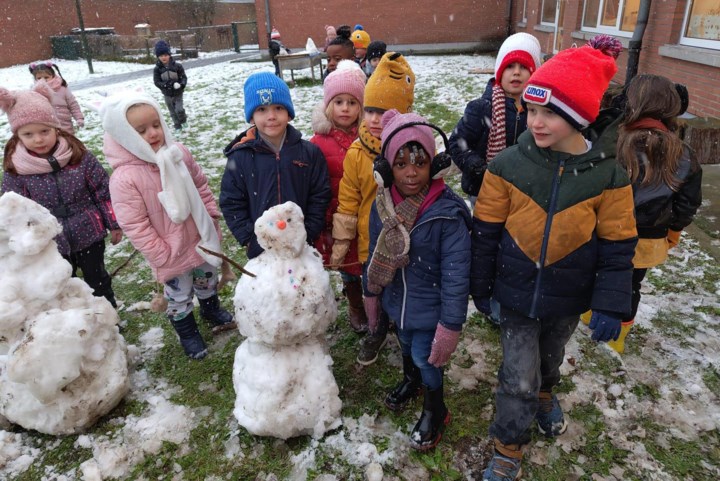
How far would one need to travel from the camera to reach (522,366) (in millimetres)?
2070

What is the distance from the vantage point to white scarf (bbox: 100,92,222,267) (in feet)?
8.41

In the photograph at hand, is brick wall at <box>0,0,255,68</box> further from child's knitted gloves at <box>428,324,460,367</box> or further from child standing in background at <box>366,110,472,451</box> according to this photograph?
child's knitted gloves at <box>428,324,460,367</box>

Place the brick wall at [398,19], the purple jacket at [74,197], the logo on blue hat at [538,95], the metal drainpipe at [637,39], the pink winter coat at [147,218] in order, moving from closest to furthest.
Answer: the logo on blue hat at [538,95] → the pink winter coat at [147,218] → the purple jacket at [74,197] → the metal drainpipe at [637,39] → the brick wall at [398,19]

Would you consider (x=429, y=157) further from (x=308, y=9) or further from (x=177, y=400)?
(x=308, y=9)

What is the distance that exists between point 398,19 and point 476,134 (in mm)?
19118

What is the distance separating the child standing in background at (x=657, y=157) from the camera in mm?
2430

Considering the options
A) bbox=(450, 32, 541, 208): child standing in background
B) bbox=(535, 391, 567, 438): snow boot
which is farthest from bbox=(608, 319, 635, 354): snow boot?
bbox=(450, 32, 541, 208): child standing in background

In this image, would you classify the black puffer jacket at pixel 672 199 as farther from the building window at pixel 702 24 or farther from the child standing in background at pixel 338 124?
the building window at pixel 702 24

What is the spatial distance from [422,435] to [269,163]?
5.59ft

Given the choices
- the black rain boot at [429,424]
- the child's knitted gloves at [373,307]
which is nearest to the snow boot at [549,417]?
the black rain boot at [429,424]

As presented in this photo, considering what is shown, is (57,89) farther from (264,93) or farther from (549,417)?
(549,417)

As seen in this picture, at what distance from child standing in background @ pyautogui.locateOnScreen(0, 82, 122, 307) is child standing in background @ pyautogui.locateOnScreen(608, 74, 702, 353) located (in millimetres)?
3291

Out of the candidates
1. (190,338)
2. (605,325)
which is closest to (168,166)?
(190,338)

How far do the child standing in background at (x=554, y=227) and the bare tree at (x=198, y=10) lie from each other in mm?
38676
